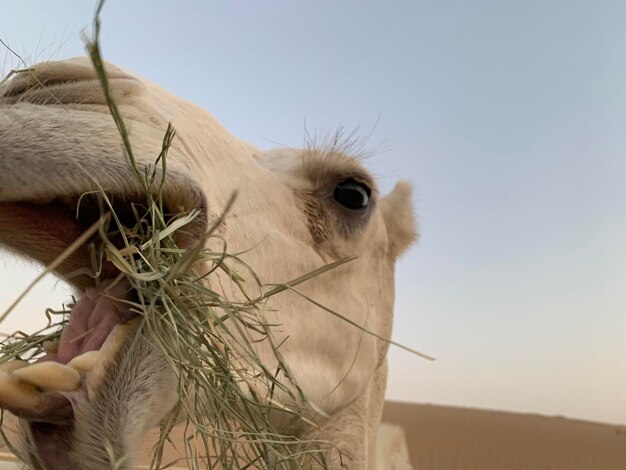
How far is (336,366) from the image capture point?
5.41 ft

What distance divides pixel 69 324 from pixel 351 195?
1.08m

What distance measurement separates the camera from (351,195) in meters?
1.79

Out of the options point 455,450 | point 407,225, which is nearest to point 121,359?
point 407,225

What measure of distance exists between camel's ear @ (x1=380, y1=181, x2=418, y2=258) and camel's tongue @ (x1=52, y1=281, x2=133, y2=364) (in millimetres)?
1582

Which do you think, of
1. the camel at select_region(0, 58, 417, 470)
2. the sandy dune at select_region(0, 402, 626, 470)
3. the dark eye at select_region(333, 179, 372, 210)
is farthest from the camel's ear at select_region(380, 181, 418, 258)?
the sandy dune at select_region(0, 402, 626, 470)

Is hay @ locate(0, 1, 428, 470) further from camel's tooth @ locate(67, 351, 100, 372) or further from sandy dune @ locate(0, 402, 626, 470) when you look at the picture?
sandy dune @ locate(0, 402, 626, 470)

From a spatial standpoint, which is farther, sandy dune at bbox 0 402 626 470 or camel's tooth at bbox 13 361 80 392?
sandy dune at bbox 0 402 626 470

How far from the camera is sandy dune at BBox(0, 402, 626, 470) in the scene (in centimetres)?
1708

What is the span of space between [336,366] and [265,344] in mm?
442

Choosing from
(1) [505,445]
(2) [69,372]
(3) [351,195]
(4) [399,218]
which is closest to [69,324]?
(2) [69,372]

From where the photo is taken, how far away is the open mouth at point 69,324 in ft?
2.50

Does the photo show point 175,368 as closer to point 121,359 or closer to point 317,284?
point 121,359

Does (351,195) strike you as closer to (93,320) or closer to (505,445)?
(93,320)

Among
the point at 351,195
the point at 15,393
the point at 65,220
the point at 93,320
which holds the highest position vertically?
the point at 351,195
